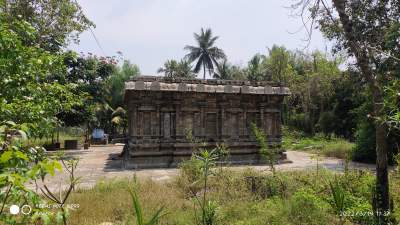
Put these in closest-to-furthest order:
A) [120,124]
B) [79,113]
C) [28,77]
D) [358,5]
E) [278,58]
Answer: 1. [28,77]
2. [358,5]
3. [79,113]
4. [120,124]
5. [278,58]

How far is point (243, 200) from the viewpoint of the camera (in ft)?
22.8

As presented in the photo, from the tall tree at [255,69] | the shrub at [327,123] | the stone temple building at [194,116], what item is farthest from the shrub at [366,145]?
the tall tree at [255,69]

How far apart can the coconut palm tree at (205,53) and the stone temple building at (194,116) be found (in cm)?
3277

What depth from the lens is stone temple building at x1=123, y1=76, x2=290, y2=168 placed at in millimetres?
14438

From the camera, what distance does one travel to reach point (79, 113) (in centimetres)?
2295

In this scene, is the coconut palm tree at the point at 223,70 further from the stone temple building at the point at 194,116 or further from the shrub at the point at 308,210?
the shrub at the point at 308,210

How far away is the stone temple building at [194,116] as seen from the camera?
47.4 feet

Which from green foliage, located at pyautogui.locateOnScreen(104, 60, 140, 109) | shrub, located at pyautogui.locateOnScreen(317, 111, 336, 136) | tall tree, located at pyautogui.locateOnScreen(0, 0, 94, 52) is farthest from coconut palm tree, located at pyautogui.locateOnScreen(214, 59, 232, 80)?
tall tree, located at pyautogui.locateOnScreen(0, 0, 94, 52)

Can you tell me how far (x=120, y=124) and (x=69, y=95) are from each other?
29.5 m

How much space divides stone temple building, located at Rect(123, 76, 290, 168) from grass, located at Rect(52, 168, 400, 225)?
5.83 meters

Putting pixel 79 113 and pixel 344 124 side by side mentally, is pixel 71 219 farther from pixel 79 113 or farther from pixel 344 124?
pixel 344 124

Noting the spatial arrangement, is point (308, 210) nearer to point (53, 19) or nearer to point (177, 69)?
point (53, 19)

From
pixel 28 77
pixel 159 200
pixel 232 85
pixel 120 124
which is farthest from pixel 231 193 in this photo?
pixel 120 124

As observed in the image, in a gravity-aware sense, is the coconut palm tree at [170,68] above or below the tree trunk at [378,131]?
above
